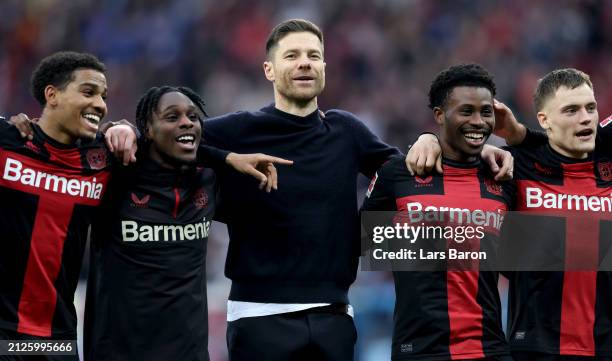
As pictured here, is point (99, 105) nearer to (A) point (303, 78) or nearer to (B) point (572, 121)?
(A) point (303, 78)

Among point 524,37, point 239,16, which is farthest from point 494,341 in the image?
point 239,16

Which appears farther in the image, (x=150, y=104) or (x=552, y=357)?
(x=150, y=104)

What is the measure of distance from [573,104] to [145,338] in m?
2.64

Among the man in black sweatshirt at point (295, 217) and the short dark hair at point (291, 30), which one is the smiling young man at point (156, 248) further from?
the short dark hair at point (291, 30)

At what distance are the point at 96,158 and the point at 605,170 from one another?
2756 millimetres

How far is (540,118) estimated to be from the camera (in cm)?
651

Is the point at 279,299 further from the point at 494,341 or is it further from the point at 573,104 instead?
the point at 573,104

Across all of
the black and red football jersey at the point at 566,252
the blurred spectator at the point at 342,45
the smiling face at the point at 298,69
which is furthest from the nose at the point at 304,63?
the blurred spectator at the point at 342,45

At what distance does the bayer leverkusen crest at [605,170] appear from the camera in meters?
6.26

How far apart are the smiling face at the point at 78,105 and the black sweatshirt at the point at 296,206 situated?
61 centimetres

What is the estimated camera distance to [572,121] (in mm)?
A: 6262

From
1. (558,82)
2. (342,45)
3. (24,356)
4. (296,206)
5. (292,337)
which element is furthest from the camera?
(342,45)

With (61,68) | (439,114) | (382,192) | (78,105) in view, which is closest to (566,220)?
(439,114)

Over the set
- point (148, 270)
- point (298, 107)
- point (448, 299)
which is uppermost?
point (298, 107)
